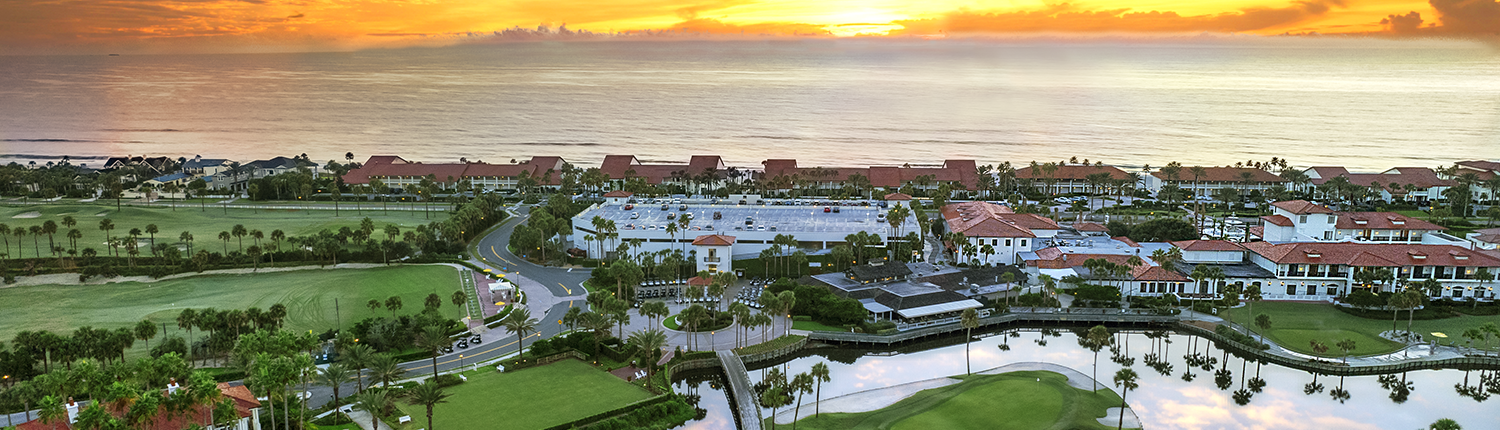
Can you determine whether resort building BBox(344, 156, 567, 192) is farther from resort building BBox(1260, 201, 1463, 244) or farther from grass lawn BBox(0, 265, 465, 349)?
resort building BBox(1260, 201, 1463, 244)

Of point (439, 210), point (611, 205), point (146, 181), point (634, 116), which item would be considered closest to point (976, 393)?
point (611, 205)

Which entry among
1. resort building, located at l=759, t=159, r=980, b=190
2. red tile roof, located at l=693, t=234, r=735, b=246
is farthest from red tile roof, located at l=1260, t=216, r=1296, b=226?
red tile roof, located at l=693, t=234, r=735, b=246

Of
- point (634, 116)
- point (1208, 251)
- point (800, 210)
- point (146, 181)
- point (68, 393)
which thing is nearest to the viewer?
point (68, 393)

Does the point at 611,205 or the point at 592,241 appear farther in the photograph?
the point at 611,205

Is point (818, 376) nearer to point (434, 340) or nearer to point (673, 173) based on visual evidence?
point (434, 340)

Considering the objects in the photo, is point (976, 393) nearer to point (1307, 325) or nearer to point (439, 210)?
point (1307, 325)

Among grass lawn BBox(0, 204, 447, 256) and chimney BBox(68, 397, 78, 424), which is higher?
grass lawn BBox(0, 204, 447, 256)

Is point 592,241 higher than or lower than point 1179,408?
higher
